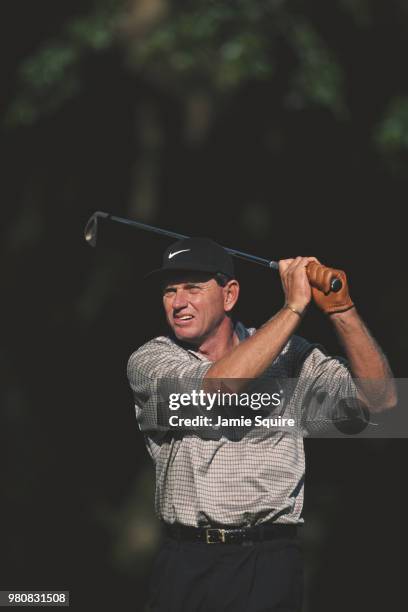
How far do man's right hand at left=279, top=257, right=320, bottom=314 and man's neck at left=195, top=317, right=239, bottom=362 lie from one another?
507 millimetres

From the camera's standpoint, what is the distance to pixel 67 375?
11633mm

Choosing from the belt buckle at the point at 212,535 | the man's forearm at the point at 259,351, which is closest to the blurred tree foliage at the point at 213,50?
the man's forearm at the point at 259,351

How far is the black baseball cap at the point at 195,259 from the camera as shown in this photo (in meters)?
5.56

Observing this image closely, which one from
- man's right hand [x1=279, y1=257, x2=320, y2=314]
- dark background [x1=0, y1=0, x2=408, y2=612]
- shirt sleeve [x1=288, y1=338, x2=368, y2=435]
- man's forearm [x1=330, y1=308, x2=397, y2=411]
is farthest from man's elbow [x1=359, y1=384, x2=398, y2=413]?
dark background [x1=0, y1=0, x2=408, y2=612]

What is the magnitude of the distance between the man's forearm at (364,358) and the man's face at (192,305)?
57 centimetres

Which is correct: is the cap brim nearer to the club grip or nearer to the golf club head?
the club grip

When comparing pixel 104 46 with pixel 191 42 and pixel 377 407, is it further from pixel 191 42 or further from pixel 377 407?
pixel 377 407

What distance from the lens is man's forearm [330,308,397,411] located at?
17.1 feet

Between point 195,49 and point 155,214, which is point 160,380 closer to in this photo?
point 195,49

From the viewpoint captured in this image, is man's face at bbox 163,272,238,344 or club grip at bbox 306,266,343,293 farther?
man's face at bbox 163,272,238,344

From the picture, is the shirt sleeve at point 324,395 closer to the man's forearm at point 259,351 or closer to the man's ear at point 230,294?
the man's ear at point 230,294

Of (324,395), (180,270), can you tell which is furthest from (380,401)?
(180,270)

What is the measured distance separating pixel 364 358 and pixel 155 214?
232 inches

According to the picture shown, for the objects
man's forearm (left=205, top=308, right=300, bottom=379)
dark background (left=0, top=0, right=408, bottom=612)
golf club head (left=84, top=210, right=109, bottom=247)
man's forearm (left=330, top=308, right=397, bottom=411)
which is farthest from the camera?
dark background (left=0, top=0, right=408, bottom=612)
